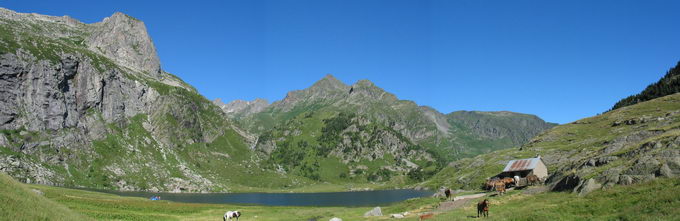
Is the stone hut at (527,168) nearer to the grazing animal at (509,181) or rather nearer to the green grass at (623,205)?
the grazing animal at (509,181)

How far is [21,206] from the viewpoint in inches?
814

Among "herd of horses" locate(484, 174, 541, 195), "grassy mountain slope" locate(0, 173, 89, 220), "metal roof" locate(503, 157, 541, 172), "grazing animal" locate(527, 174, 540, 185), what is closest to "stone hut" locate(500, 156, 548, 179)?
"metal roof" locate(503, 157, 541, 172)

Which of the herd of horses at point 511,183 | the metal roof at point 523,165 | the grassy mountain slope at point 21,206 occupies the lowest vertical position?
the herd of horses at point 511,183

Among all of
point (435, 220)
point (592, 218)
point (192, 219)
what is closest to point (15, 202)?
point (435, 220)

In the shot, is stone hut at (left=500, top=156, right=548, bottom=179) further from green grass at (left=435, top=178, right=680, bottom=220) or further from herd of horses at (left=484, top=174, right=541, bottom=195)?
green grass at (left=435, top=178, right=680, bottom=220)

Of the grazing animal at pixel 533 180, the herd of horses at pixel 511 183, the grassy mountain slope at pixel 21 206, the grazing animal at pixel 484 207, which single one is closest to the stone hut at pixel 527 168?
the herd of horses at pixel 511 183

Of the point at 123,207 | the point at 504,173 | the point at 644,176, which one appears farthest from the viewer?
the point at 504,173

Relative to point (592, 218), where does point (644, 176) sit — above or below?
above

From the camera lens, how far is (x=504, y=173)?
95.0 meters

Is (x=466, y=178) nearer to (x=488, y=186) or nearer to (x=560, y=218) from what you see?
(x=488, y=186)

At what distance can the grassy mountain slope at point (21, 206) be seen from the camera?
19016mm

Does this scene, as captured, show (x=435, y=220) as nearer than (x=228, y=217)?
Yes

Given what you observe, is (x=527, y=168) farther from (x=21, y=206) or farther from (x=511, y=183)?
(x=21, y=206)

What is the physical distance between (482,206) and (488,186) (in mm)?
43629
